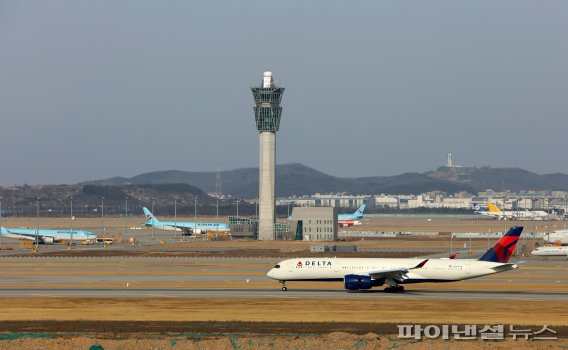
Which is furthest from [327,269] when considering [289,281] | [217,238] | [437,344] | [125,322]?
[217,238]

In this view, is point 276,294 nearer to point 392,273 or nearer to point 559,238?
point 392,273

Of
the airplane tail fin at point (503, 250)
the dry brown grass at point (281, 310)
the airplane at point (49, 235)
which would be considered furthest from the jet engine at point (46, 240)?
the airplane tail fin at point (503, 250)

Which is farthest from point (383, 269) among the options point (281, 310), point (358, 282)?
point (281, 310)

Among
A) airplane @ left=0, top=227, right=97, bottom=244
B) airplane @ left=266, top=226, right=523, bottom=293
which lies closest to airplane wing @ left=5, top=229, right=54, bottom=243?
airplane @ left=0, top=227, right=97, bottom=244

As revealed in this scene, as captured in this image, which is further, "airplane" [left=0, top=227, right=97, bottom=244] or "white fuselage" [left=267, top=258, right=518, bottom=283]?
"airplane" [left=0, top=227, right=97, bottom=244]

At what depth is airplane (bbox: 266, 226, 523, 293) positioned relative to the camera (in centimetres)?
7894

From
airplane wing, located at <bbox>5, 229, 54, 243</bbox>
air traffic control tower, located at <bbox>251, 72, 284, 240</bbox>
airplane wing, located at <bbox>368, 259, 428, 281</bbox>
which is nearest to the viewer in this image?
airplane wing, located at <bbox>368, 259, 428, 281</bbox>

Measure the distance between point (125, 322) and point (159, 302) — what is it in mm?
11243

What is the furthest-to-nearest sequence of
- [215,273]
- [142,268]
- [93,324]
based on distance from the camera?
[142,268] → [215,273] → [93,324]

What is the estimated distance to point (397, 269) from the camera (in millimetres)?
78500

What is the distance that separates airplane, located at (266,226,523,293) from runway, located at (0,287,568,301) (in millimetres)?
1189

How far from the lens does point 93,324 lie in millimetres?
58344

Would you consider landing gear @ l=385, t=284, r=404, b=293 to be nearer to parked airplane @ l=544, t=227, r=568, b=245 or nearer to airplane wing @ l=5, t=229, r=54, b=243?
parked airplane @ l=544, t=227, r=568, b=245

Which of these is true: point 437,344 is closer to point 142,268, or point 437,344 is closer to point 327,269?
point 327,269
